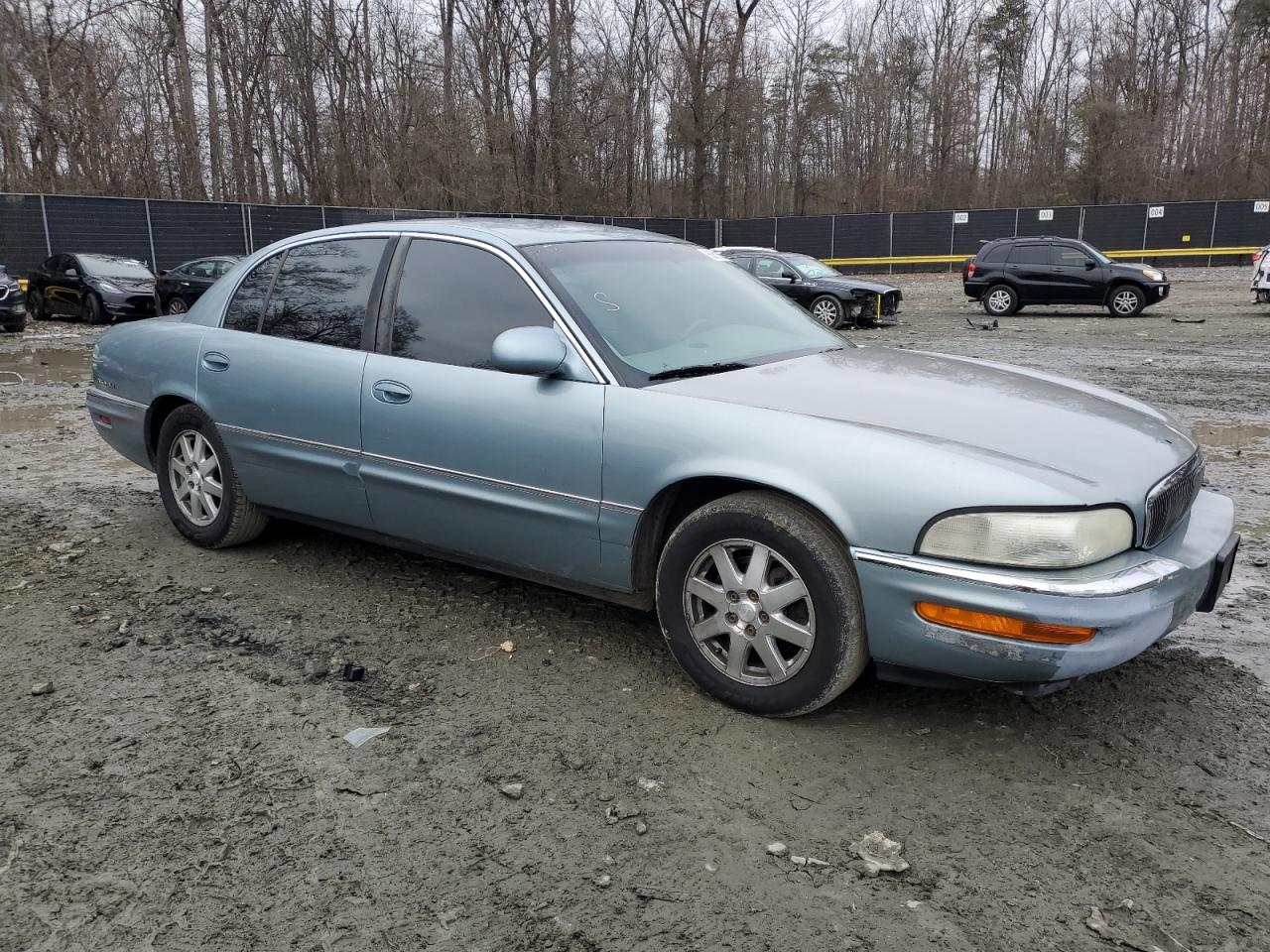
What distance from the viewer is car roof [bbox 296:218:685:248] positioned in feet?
12.7

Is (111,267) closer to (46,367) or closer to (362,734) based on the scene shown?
(46,367)

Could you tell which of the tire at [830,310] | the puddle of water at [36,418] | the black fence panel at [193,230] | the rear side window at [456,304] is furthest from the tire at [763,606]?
the black fence panel at [193,230]

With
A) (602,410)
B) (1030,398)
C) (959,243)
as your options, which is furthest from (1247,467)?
(959,243)

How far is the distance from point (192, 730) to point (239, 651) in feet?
2.04

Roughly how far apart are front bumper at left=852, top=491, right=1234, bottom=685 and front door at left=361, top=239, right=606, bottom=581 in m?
1.03

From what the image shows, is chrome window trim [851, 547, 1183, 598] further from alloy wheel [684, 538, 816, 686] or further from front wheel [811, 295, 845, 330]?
front wheel [811, 295, 845, 330]

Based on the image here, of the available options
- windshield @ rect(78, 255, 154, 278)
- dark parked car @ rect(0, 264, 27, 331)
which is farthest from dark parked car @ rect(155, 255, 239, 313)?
dark parked car @ rect(0, 264, 27, 331)

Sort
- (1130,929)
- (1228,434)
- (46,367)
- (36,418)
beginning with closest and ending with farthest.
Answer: (1130,929), (1228,434), (36,418), (46,367)

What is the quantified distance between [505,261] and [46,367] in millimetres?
11800

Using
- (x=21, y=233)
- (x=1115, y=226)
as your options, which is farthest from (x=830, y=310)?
(x=1115, y=226)

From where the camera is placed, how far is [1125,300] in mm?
18609

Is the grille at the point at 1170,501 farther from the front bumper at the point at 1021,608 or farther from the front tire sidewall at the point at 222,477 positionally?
the front tire sidewall at the point at 222,477

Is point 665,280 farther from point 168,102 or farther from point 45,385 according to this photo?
point 168,102

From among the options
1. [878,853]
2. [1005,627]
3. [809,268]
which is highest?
[809,268]
